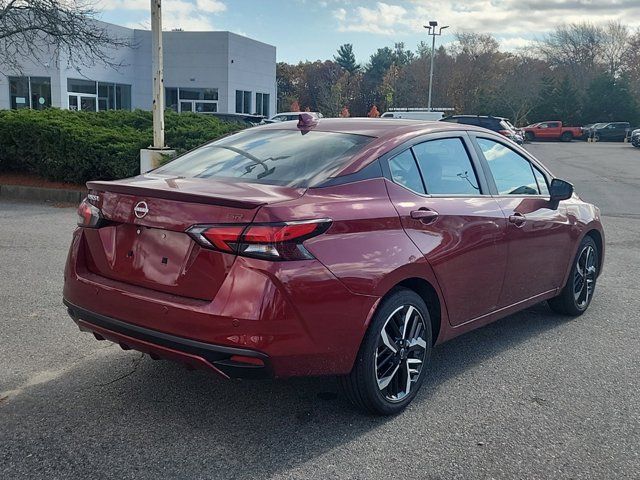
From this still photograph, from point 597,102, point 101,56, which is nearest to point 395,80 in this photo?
point 597,102

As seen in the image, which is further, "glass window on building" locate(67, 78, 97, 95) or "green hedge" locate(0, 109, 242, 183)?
"glass window on building" locate(67, 78, 97, 95)

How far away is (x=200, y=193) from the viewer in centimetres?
327

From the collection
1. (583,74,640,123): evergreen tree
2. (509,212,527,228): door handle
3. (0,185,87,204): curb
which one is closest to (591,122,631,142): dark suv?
(583,74,640,123): evergreen tree

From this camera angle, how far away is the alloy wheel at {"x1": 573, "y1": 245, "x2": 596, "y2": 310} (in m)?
5.67

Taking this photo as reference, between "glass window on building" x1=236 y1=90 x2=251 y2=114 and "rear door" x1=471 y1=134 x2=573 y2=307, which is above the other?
"glass window on building" x1=236 y1=90 x2=251 y2=114

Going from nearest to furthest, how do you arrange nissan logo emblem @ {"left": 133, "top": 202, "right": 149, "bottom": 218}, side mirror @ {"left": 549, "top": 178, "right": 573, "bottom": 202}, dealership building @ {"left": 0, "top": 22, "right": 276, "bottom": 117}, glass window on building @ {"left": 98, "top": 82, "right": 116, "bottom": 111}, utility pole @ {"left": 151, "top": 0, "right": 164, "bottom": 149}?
nissan logo emblem @ {"left": 133, "top": 202, "right": 149, "bottom": 218} → side mirror @ {"left": 549, "top": 178, "right": 573, "bottom": 202} → utility pole @ {"left": 151, "top": 0, "right": 164, "bottom": 149} → glass window on building @ {"left": 98, "top": 82, "right": 116, "bottom": 111} → dealership building @ {"left": 0, "top": 22, "right": 276, "bottom": 117}

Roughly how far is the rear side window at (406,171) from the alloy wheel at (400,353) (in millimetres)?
747

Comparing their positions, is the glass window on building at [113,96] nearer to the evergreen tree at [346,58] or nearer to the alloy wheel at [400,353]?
the alloy wheel at [400,353]

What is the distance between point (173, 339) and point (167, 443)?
55cm

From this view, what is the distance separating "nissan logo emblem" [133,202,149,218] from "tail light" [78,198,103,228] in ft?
1.08

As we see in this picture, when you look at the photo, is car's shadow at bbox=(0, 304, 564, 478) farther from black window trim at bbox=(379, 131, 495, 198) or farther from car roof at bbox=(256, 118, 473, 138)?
car roof at bbox=(256, 118, 473, 138)

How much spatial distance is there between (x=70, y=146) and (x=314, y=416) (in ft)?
31.7

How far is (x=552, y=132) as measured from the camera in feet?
176

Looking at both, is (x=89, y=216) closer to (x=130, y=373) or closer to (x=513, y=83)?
(x=130, y=373)
